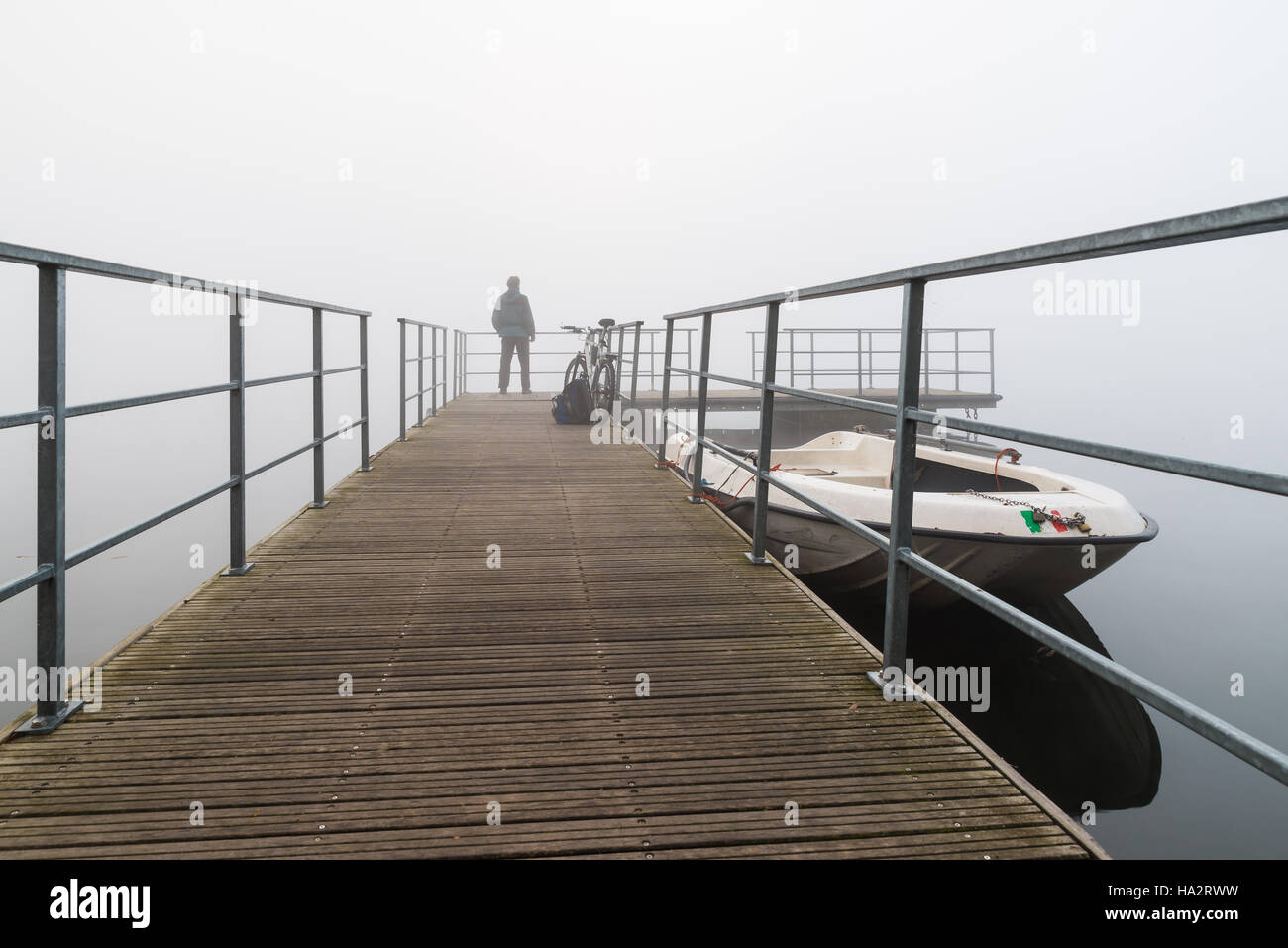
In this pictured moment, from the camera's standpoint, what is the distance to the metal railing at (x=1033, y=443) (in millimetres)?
1130

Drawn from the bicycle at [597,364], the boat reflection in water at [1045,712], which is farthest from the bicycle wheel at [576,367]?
the boat reflection in water at [1045,712]

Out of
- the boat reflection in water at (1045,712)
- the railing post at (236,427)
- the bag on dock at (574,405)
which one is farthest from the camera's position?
the bag on dock at (574,405)

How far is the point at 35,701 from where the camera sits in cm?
192

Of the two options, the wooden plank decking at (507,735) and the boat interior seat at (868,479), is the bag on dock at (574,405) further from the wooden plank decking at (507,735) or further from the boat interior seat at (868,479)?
the wooden plank decking at (507,735)

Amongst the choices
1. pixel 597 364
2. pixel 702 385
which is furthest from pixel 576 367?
pixel 702 385

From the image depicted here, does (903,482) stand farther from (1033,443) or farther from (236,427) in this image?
(236,427)

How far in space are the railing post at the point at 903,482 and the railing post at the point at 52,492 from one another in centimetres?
191

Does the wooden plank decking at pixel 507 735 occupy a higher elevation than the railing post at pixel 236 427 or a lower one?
lower

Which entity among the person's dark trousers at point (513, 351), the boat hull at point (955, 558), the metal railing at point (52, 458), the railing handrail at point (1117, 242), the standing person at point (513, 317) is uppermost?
the standing person at point (513, 317)

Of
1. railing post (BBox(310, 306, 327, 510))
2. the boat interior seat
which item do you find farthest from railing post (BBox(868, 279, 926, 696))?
the boat interior seat

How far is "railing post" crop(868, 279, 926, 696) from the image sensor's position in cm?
214
